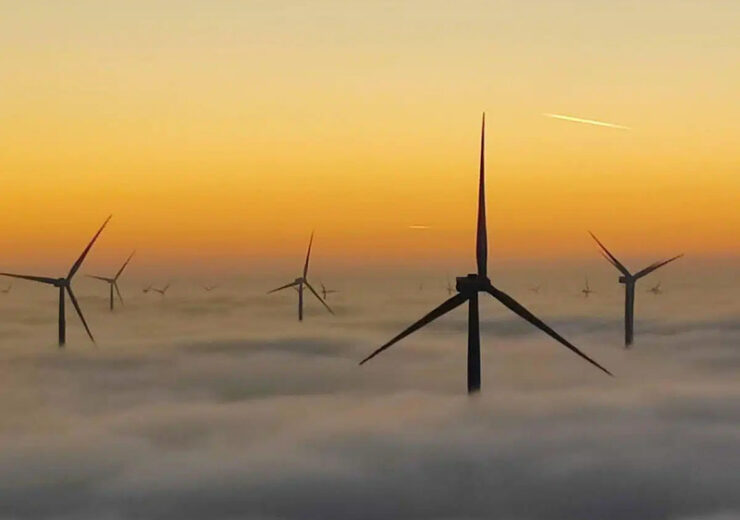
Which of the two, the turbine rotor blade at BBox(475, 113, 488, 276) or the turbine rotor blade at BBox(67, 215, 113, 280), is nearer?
the turbine rotor blade at BBox(475, 113, 488, 276)

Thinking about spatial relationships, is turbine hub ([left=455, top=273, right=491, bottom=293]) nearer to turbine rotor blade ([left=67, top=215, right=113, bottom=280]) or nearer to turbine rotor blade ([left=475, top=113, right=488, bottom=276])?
turbine rotor blade ([left=475, top=113, right=488, bottom=276])

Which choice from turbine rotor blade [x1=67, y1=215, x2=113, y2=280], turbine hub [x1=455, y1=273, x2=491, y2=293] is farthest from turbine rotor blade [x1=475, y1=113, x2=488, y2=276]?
turbine rotor blade [x1=67, y1=215, x2=113, y2=280]

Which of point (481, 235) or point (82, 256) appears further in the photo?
point (82, 256)

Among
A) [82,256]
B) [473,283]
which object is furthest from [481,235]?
[82,256]

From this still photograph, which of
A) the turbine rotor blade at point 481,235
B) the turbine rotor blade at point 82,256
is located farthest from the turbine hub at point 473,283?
the turbine rotor blade at point 82,256

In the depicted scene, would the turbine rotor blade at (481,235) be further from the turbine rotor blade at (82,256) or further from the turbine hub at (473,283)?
the turbine rotor blade at (82,256)

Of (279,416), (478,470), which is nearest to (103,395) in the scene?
(279,416)

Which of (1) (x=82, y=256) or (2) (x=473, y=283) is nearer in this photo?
(2) (x=473, y=283)

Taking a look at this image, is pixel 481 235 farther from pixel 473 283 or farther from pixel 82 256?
pixel 82 256

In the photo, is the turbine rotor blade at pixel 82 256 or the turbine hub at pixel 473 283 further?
the turbine rotor blade at pixel 82 256
